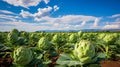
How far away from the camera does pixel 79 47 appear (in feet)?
9.15

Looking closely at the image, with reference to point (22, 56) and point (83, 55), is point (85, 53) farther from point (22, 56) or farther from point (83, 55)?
point (22, 56)

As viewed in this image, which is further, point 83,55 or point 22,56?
point 22,56

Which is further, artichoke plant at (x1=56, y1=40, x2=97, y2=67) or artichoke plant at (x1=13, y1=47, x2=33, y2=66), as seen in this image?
artichoke plant at (x1=13, y1=47, x2=33, y2=66)

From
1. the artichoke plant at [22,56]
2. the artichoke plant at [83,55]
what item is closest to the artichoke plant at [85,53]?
the artichoke plant at [83,55]

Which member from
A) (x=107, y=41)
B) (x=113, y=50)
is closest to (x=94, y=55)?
(x=107, y=41)

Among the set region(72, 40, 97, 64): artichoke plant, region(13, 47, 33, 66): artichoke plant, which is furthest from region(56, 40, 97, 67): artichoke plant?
region(13, 47, 33, 66): artichoke plant

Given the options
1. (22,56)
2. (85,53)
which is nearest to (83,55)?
(85,53)

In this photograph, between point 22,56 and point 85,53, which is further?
point 22,56

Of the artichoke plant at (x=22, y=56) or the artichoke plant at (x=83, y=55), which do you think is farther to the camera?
the artichoke plant at (x=22, y=56)

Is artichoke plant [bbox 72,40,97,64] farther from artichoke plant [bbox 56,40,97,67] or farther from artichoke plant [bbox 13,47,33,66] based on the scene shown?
artichoke plant [bbox 13,47,33,66]

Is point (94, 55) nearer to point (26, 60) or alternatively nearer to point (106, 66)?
point (26, 60)

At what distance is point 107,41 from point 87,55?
15.7 ft

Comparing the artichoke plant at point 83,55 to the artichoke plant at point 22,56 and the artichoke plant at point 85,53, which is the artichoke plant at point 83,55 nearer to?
the artichoke plant at point 85,53

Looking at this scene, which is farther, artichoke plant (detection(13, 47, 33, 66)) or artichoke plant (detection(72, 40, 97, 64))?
artichoke plant (detection(13, 47, 33, 66))
